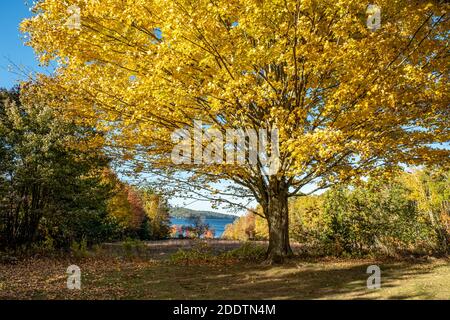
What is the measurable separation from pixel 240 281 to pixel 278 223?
2.99 metres

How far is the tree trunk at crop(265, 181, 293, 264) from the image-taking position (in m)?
10.8

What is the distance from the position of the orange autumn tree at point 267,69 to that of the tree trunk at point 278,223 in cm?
127

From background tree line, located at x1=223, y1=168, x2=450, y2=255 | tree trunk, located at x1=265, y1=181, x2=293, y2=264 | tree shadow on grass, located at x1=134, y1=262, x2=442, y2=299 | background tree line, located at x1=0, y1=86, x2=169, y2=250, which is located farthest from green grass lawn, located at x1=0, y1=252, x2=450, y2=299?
background tree line, located at x1=0, y1=86, x2=169, y2=250

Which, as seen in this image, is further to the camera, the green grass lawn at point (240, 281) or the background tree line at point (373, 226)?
the background tree line at point (373, 226)

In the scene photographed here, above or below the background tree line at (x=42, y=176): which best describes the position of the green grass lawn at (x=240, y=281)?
Answer: below

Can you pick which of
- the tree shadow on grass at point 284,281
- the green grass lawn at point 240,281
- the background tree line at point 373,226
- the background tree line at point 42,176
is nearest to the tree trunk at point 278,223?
the green grass lawn at point 240,281

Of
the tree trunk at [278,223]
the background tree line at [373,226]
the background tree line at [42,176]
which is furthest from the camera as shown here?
the background tree line at [42,176]

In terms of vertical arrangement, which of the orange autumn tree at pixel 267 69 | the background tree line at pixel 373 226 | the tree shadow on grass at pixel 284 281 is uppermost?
the orange autumn tree at pixel 267 69

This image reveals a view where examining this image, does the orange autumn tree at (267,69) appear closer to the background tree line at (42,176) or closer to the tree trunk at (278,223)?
the tree trunk at (278,223)

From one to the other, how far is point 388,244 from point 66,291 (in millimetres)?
10425

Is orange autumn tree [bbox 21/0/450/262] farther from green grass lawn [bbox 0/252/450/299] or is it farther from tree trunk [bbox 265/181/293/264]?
green grass lawn [bbox 0/252/450/299]

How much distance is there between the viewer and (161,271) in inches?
398

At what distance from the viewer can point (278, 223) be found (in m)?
10.9

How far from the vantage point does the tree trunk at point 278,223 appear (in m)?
10.8
